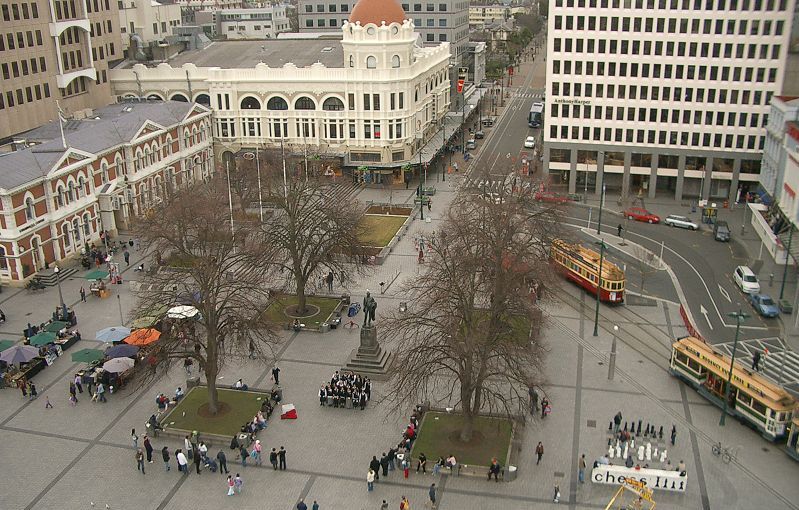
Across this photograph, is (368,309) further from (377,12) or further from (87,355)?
(377,12)

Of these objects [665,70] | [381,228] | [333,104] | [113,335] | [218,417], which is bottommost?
[218,417]

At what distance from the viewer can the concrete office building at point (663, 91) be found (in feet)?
261

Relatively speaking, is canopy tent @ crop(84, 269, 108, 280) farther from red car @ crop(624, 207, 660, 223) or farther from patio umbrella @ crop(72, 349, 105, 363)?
red car @ crop(624, 207, 660, 223)

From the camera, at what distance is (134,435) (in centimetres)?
4178

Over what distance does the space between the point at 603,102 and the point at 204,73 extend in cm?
5005

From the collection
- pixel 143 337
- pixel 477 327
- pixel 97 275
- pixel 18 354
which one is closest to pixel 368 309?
pixel 477 327

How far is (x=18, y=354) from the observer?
159ft

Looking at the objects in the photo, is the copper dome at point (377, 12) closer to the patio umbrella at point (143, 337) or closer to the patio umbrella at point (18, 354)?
the patio umbrella at point (143, 337)

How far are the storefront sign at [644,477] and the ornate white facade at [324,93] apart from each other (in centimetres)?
6055

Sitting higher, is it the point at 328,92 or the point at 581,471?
the point at 328,92

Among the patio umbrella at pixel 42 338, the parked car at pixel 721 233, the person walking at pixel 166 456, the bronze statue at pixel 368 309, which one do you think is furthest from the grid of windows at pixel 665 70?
the person walking at pixel 166 456

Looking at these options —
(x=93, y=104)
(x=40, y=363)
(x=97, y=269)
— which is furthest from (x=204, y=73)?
(x=40, y=363)

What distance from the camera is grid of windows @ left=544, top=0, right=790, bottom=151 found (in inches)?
3118

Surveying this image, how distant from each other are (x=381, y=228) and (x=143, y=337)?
110 feet
